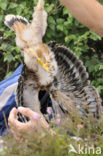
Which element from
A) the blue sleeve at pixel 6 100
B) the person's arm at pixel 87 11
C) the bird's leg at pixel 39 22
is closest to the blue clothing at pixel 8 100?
the blue sleeve at pixel 6 100

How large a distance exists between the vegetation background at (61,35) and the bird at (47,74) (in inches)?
43.2

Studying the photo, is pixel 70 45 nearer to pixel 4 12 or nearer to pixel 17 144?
pixel 4 12

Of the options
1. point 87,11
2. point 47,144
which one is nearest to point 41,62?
point 87,11

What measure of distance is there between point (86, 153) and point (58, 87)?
70 cm

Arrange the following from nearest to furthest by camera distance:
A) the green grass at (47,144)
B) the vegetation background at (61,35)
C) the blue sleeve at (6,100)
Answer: the green grass at (47,144) → the blue sleeve at (6,100) → the vegetation background at (61,35)

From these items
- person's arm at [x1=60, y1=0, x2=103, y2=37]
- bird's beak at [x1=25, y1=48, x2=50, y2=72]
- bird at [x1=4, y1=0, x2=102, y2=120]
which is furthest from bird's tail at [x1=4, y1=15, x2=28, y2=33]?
person's arm at [x1=60, y1=0, x2=103, y2=37]

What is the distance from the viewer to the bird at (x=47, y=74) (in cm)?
162

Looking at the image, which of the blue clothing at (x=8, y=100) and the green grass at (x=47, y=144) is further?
the blue clothing at (x=8, y=100)

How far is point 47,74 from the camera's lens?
1.66 m

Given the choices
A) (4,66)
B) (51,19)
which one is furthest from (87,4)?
(4,66)

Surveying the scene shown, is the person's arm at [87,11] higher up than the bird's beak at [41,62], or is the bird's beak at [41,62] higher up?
the person's arm at [87,11]

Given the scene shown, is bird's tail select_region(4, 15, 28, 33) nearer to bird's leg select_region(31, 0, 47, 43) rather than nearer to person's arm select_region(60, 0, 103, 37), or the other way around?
bird's leg select_region(31, 0, 47, 43)

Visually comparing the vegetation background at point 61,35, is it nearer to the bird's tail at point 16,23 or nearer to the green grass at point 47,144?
the bird's tail at point 16,23

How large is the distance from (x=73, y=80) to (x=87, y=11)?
0.52 meters
